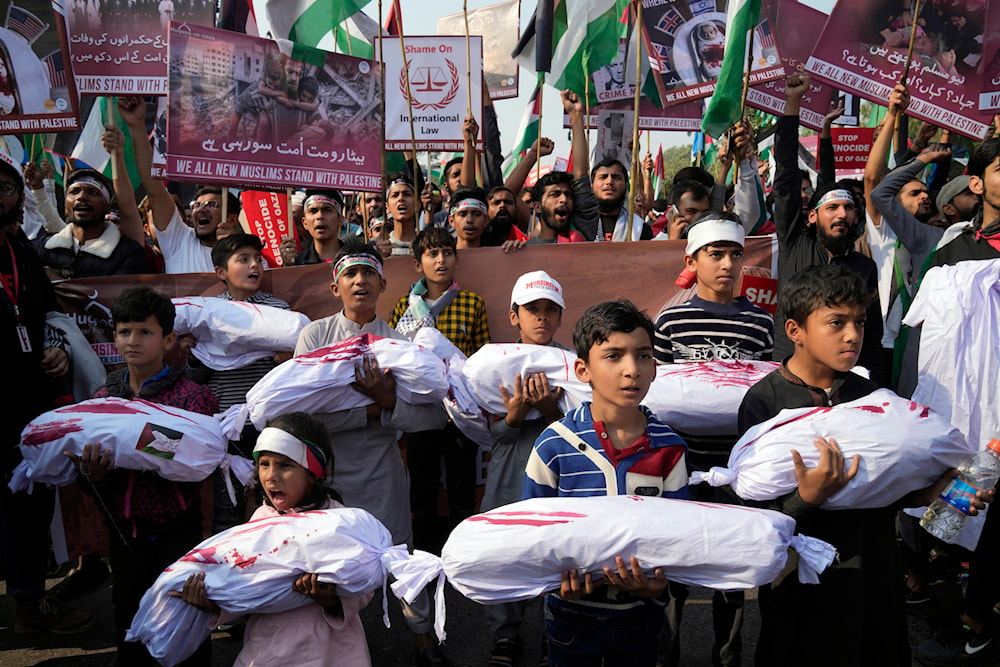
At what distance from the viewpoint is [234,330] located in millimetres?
3787

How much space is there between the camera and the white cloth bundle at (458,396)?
11.0ft

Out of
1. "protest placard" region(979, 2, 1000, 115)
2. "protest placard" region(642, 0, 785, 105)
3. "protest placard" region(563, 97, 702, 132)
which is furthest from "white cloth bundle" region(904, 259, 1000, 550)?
"protest placard" region(563, 97, 702, 132)

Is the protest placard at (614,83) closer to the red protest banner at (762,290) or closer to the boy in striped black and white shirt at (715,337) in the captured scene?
the red protest banner at (762,290)

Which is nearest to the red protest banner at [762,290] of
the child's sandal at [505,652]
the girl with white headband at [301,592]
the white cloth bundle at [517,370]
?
the white cloth bundle at [517,370]

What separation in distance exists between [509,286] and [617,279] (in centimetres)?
65

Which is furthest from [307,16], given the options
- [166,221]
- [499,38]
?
[499,38]

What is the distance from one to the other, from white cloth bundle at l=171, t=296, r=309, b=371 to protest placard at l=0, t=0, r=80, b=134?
70.5 inches

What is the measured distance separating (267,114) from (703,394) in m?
3.28

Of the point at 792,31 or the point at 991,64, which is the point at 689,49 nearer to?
the point at 792,31

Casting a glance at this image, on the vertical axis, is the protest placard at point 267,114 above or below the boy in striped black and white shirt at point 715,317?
above

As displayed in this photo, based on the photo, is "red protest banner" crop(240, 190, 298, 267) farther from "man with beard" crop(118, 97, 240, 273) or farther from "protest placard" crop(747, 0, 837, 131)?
"protest placard" crop(747, 0, 837, 131)

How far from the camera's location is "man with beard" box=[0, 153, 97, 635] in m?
3.68

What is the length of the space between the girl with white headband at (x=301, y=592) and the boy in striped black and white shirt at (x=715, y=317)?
153 cm

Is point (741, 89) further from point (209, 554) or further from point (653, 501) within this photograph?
point (209, 554)
